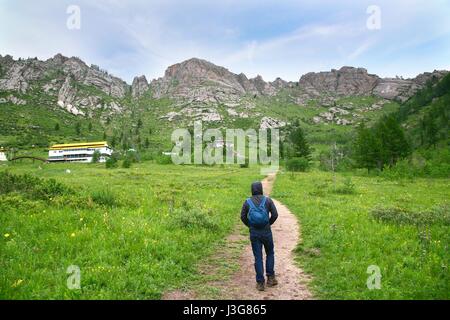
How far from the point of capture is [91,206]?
17.3 meters

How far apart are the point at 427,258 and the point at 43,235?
1319 centimetres

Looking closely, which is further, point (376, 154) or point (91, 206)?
point (376, 154)

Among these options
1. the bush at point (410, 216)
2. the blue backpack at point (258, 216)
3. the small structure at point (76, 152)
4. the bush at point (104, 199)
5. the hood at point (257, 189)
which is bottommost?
the bush at point (410, 216)

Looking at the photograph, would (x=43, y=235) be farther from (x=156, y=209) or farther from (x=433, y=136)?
(x=433, y=136)

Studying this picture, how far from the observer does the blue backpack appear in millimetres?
9688

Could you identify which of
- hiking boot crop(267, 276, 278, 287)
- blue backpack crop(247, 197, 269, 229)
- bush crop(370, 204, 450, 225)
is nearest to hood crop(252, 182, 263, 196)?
blue backpack crop(247, 197, 269, 229)

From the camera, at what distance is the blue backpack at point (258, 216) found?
9.69 metres

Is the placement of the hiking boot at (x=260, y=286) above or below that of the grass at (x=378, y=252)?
below

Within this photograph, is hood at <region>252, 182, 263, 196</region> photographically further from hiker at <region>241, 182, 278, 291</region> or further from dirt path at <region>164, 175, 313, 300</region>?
dirt path at <region>164, 175, 313, 300</region>

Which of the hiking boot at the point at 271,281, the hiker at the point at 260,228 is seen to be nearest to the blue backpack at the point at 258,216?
the hiker at the point at 260,228

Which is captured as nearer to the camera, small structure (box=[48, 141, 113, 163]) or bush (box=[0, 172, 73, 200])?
bush (box=[0, 172, 73, 200])

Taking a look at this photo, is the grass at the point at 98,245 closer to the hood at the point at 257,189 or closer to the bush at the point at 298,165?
the hood at the point at 257,189

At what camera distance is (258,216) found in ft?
31.8
